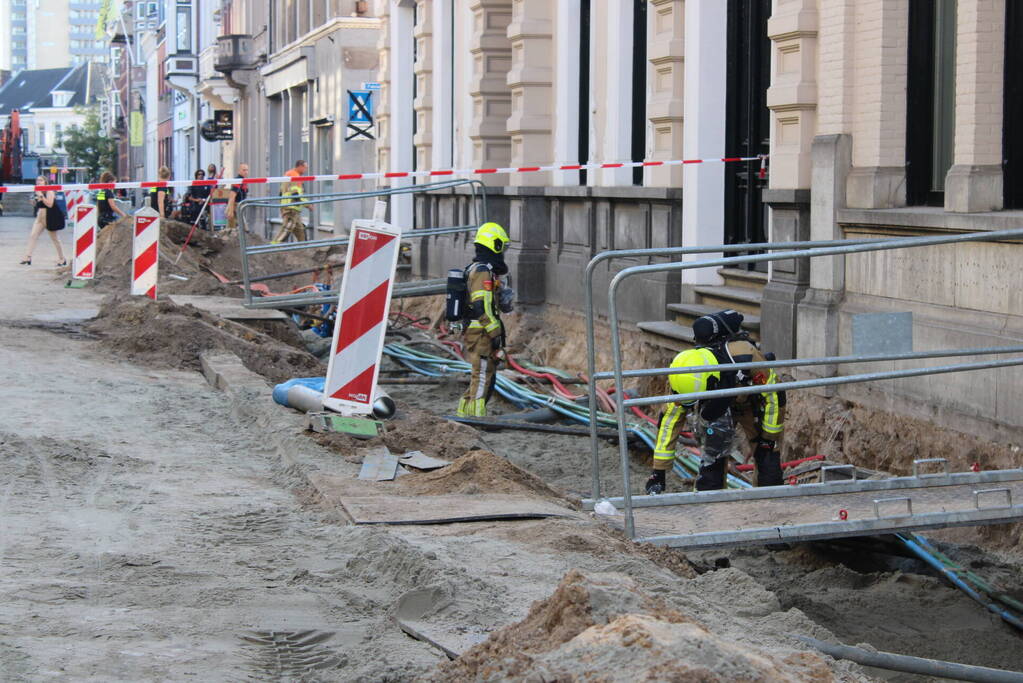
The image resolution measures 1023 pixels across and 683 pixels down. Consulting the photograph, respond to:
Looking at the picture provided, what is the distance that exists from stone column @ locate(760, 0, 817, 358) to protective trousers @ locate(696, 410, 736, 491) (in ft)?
8.70

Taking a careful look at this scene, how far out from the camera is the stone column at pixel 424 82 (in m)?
22.0

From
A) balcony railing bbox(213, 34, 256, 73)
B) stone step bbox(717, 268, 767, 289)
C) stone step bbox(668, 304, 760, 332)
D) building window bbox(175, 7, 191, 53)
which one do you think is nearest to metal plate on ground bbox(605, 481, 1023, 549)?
stone step bbox(668, 304, 760, 332)

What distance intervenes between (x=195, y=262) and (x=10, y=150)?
43352 mm

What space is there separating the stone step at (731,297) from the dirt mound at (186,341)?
3.46 meters

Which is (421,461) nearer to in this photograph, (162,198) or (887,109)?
(887,109)

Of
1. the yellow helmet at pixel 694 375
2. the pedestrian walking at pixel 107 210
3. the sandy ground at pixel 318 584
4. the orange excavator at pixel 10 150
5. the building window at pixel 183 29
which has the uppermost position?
the building window at pixel 183 29

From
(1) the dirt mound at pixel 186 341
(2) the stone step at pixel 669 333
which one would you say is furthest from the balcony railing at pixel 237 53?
(2) the stone step at pixel 669 333

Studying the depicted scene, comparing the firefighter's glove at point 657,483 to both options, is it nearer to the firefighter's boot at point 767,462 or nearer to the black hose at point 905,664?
the firefighter's boot at point 767,462

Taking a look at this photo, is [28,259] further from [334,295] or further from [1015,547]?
[1015,547]

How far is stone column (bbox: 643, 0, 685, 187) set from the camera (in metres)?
13.5

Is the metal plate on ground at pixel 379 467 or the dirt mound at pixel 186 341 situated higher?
the dirt mound at pixel 186 341

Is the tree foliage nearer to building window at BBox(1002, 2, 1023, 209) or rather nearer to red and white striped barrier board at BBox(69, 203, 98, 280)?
red and white striped barrier board at BBox(69, 203, 98, 280)

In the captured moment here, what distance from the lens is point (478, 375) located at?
12.4 meters

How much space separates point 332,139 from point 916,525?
25981 millimetres
